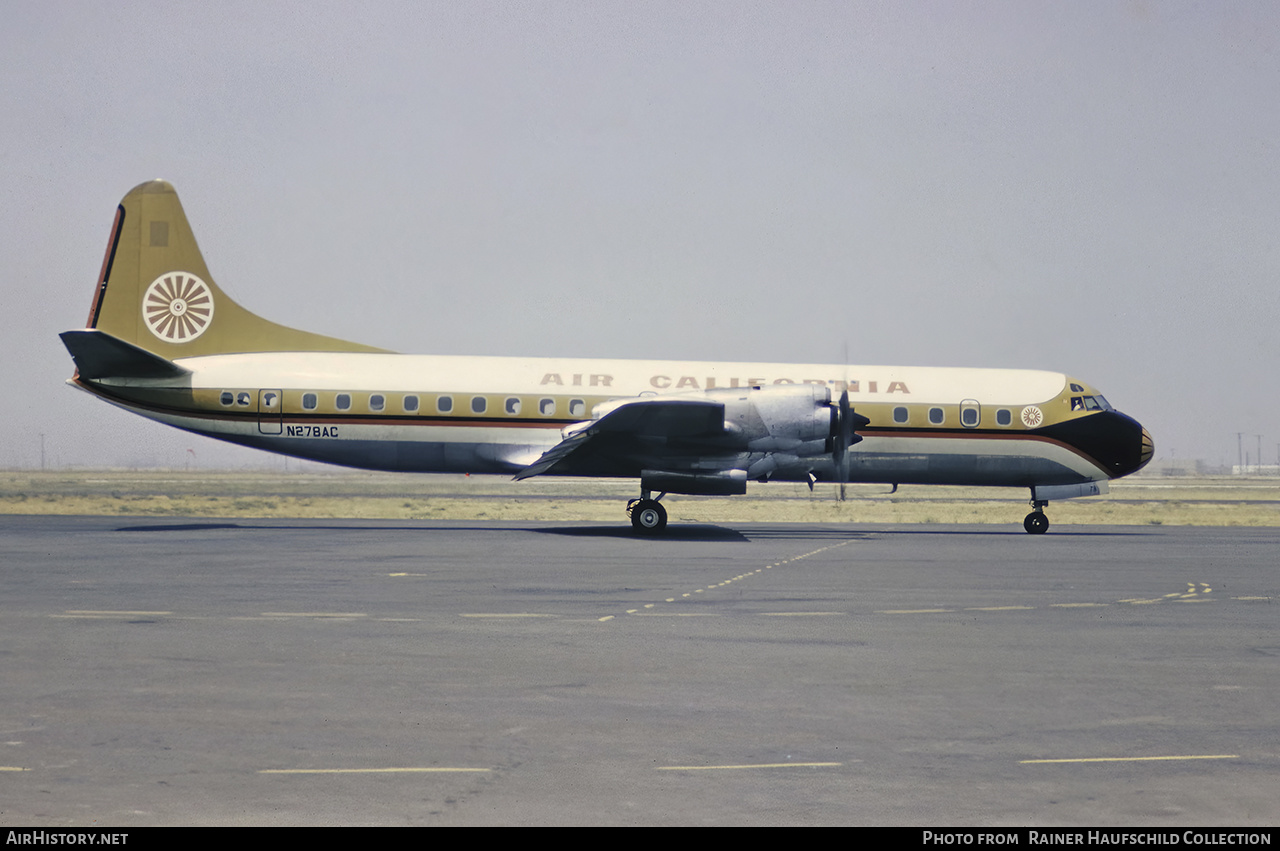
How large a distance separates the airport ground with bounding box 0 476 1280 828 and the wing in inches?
328

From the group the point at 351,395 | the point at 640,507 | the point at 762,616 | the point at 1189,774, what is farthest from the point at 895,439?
the point at 1189,774

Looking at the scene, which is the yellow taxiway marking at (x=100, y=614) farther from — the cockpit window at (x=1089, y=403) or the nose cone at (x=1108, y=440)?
the cockpit window at (x=1089, y=403)

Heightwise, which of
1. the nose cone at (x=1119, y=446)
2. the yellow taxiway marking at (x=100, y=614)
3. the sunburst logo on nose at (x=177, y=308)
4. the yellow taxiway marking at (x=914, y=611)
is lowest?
the yellow taxiway marking at (x=914, y=611)

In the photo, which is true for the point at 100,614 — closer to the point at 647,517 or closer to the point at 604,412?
the point at 647,517

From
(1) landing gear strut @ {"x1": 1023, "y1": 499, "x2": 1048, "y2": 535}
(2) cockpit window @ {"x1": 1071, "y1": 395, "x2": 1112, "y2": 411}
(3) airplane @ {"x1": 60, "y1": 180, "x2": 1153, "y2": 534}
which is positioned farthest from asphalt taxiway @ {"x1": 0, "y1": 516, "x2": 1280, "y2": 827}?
(2) cockpit window @ {"x1": 1071, "y1": 395, "x2": 1112, "y2": 411}

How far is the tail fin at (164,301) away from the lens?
32.8 m

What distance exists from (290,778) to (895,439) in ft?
86.8

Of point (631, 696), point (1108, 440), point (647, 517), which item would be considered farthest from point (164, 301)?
point (1108, 440)

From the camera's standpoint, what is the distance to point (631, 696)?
8.93 m

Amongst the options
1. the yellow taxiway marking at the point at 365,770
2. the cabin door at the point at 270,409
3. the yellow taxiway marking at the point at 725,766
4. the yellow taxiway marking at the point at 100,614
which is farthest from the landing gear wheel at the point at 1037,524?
the yellow taxiway marking at the point at 365,770

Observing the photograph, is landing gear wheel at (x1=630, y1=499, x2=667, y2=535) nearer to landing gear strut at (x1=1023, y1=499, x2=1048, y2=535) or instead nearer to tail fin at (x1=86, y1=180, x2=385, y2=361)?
tail fin at (x1=86, y1=180, x2=385, y2=361)

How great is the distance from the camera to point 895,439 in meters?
30.9

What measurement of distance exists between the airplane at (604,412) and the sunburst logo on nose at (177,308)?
0.07m

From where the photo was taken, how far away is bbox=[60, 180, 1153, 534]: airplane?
28.8 meters
